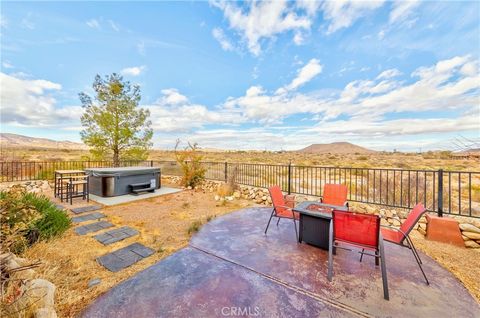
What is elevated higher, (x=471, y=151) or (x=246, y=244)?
(x=471, y=151)

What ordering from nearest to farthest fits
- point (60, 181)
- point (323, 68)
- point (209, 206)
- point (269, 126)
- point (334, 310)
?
point (334, 310) < point (209, 206) < point (60, 181) < point (323, 68) < point (269, 126)

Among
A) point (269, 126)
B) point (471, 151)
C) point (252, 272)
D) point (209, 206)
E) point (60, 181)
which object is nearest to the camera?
point (471, 151)

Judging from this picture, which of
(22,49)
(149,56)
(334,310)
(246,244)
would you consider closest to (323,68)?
(149,56)

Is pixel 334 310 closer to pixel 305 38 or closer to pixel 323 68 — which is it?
pixel 305 38

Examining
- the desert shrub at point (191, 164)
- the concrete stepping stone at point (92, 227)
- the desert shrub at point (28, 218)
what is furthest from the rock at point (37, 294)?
the desert shrub at point (191, 164)

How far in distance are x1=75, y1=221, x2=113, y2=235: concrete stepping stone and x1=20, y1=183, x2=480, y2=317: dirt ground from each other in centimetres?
12

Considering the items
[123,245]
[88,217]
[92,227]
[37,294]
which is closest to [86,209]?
[88,217]

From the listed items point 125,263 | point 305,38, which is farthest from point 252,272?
point 305,38

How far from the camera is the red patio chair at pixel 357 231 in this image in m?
2.13

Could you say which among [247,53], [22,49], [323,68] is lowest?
[22,49]

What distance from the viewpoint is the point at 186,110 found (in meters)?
22.0

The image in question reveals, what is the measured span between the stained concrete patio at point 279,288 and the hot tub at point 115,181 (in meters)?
4.76

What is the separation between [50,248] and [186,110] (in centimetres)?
2081

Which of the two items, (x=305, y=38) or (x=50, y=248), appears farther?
(x=305, y=38)
